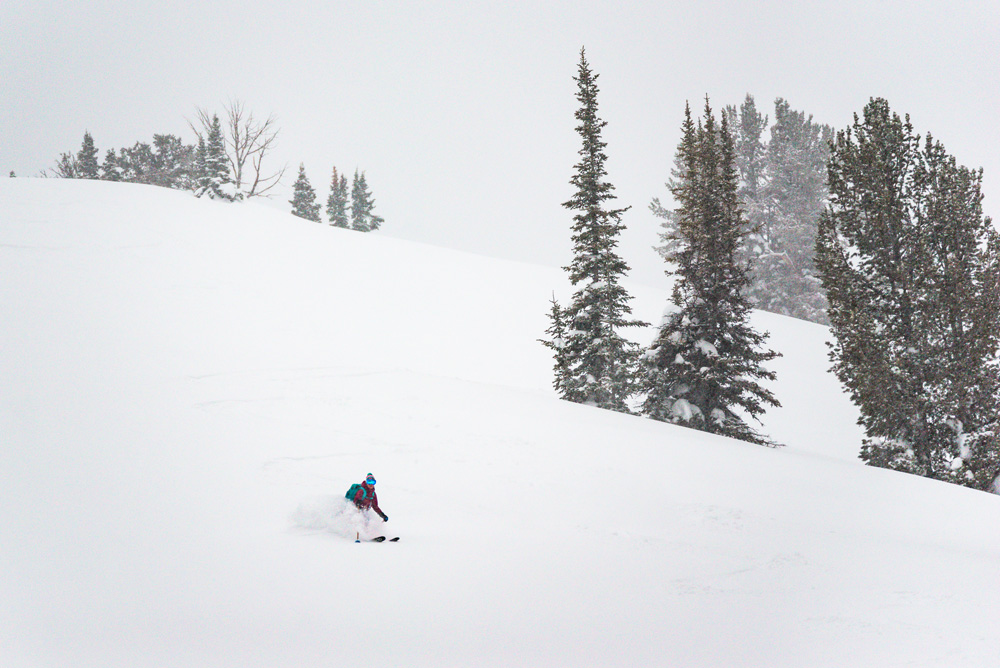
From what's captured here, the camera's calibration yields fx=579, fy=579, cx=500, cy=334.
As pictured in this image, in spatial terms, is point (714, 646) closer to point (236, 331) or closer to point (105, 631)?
point (105, 631)

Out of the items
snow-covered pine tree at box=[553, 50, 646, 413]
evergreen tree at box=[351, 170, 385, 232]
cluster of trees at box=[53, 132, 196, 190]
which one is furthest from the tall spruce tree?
cluster of trees at box=[53, 132, 196, 190]

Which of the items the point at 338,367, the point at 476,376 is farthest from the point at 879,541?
the point at 476,376

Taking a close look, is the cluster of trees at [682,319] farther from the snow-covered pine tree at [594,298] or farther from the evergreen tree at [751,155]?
the evergreen tree at [751,155]

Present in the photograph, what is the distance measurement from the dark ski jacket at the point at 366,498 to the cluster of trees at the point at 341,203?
5900 cm

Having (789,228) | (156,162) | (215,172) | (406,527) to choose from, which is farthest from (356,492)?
(156,162)

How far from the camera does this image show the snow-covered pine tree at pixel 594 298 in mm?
18969

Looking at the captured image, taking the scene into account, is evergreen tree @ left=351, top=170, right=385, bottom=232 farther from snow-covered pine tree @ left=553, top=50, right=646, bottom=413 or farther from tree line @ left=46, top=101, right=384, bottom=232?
snow-covered pine tree @ left=553, top=50, right=646, bottom=413

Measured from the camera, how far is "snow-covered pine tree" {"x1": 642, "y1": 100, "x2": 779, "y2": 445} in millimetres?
17438

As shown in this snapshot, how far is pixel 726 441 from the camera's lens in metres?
14.0

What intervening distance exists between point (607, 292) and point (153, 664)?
16220 millimetres

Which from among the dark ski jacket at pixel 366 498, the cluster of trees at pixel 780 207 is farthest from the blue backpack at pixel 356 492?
the cluster of trees at pixel 780 207

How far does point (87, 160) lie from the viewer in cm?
6191

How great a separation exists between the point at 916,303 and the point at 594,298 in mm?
8891

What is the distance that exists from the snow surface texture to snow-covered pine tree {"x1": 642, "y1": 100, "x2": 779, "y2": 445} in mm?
3756
